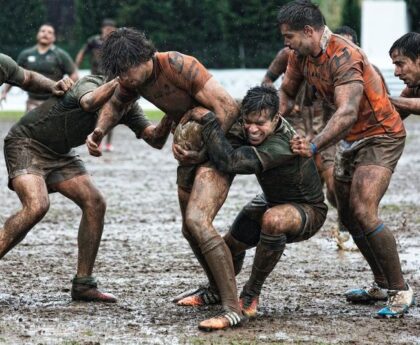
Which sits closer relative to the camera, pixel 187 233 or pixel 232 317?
pixel 232 317

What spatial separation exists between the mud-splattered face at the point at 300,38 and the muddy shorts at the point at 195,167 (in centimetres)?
68

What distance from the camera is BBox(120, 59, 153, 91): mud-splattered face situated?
22.8 ft

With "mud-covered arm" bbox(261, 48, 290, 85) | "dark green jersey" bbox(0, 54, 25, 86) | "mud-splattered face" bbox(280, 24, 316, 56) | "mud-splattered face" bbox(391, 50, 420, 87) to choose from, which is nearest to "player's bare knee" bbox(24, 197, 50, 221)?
"dark green jersey" bbox(0, 54, 25, 86)

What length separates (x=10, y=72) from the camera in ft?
25.4

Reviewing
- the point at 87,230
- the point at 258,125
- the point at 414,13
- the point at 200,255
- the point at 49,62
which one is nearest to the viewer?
the point at 258,125

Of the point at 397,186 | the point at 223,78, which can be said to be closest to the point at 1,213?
the point at 397,186

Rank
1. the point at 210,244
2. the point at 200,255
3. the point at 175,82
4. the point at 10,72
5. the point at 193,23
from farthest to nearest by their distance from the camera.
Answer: the point at 193,23 → the point at 10,72 → the point at 200,255 → the point at 175,82 → the point at 210,244

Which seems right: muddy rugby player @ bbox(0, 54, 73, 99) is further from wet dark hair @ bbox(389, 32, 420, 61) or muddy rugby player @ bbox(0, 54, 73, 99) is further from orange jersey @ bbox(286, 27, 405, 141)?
wet dark hair @ bbox(389, 32, 420, 61)

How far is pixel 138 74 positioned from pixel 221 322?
5.22 ft

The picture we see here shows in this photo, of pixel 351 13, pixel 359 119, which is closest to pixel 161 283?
pixel 359 119

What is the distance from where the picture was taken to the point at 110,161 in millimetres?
18500

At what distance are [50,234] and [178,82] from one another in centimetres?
448

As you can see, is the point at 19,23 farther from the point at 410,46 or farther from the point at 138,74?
the point at 138,74

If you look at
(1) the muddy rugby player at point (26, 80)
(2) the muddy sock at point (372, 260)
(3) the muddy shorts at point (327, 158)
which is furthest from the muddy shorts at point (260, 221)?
(3) the muddy shorts at point (327, 158)
